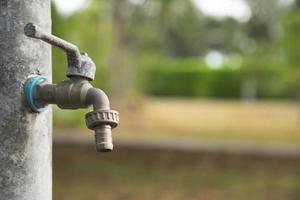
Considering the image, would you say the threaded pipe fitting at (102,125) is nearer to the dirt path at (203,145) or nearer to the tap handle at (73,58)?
the tap handle at (73,58)

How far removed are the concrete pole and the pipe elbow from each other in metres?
0.16

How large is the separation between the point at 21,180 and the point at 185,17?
3495cm

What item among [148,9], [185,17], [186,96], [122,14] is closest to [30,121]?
[122,14]

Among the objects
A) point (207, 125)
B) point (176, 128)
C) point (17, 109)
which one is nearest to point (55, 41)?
point (17, 109)

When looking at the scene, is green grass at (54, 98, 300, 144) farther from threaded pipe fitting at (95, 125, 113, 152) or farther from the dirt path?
threaded pipe fitting at (95, 125, 113, 152)

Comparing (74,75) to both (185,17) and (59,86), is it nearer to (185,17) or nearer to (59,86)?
(59,86)

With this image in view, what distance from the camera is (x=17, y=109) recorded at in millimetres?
1396

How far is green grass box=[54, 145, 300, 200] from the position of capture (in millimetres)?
7987

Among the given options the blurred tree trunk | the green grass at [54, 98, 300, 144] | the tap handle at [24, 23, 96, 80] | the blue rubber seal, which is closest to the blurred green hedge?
the green grass at [54, 98, 300, 144]

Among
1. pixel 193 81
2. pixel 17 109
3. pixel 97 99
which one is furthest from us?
pixel 193 81

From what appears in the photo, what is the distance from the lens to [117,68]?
1823cm

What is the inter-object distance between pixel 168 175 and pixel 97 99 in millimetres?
8009

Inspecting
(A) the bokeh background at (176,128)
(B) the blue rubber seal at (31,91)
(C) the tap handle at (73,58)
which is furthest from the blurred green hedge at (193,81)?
(B) the blue rubber seal at (31,91)

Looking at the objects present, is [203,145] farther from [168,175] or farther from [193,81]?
[193,81]
